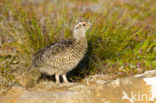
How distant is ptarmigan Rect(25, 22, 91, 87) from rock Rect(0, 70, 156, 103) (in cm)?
69

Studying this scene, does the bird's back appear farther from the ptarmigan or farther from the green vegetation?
the green vegetation

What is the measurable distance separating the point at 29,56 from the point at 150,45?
9.14 feet

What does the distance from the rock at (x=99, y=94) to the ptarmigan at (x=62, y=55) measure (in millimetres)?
689

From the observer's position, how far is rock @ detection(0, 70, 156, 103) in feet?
13.6

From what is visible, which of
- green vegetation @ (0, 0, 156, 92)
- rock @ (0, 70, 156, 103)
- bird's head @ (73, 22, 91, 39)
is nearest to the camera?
rock @ (0, 70, 156, 103)

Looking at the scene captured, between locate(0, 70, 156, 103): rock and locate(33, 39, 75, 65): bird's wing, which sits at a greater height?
locate(33, 39, 75, 65): bird's wing

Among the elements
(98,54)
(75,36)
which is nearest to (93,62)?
(98,54)

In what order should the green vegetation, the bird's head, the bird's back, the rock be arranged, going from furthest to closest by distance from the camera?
the green vegetation
the bird's head
the bird's back
the rock

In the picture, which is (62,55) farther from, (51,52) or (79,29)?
(79,29)

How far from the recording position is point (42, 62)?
5.15m

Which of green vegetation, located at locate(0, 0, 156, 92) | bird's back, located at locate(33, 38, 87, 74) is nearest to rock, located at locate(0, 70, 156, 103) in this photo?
bird's back, located at locate(33, 38, 87, 74)

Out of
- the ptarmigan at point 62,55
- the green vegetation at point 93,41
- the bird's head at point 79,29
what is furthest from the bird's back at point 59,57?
the green vegetation at point 93,41

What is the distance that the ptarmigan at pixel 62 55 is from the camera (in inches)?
201

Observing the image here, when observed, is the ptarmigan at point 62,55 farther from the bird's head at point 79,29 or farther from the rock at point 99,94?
the rock at point 99,94
